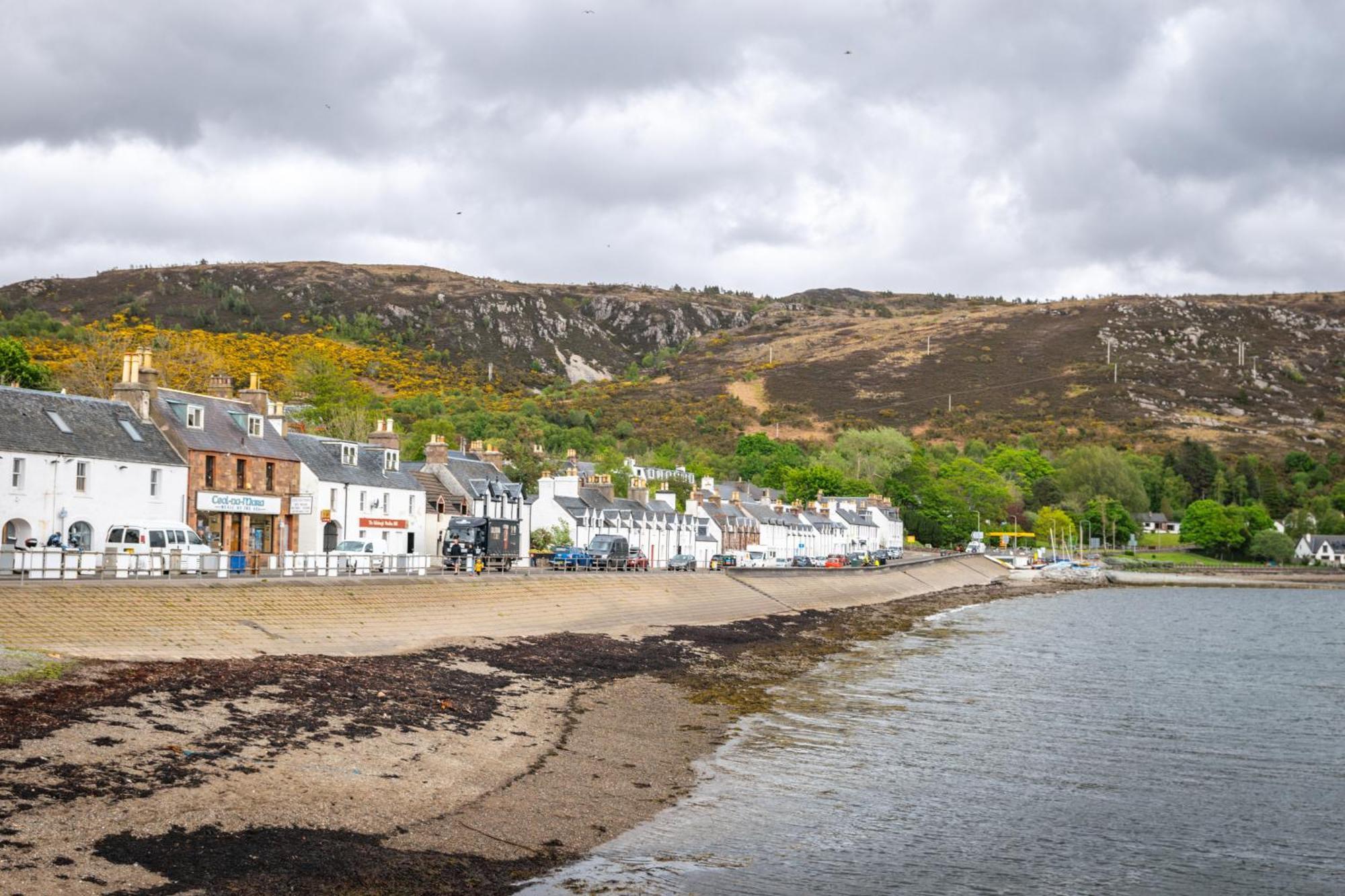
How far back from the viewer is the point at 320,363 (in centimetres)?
12612

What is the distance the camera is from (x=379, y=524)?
60125mm

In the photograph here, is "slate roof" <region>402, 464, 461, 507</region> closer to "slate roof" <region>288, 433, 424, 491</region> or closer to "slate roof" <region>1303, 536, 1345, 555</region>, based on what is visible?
"slate roof" <region>288, 433, 424, 491</region>

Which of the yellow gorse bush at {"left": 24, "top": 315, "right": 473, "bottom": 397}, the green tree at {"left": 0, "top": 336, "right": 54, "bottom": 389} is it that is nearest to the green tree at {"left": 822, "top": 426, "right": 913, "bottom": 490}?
the yellow gorse bush at {"left": 24, "top": 315, "right": 473, "bottom": 397}

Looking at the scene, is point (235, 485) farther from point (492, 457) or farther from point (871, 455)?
point (871, 455)

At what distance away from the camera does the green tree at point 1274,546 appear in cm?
16850

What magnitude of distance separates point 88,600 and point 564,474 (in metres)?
59.6

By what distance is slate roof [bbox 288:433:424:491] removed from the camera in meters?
56.8

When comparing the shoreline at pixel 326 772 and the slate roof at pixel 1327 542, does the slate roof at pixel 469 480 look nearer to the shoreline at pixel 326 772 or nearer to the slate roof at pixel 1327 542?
the shoreline at pixel 326 772

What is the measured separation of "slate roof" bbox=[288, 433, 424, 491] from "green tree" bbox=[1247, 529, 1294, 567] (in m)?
143

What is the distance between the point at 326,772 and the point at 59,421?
98.2 ft

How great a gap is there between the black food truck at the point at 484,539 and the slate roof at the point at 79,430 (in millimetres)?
16584

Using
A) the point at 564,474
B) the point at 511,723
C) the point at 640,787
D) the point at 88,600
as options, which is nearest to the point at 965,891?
the point at 640,787

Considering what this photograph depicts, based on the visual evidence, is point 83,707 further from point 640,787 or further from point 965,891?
point 965,891

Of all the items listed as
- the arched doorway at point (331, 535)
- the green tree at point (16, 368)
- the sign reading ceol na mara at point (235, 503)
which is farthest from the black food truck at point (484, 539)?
the green tree at point (16, 368)
